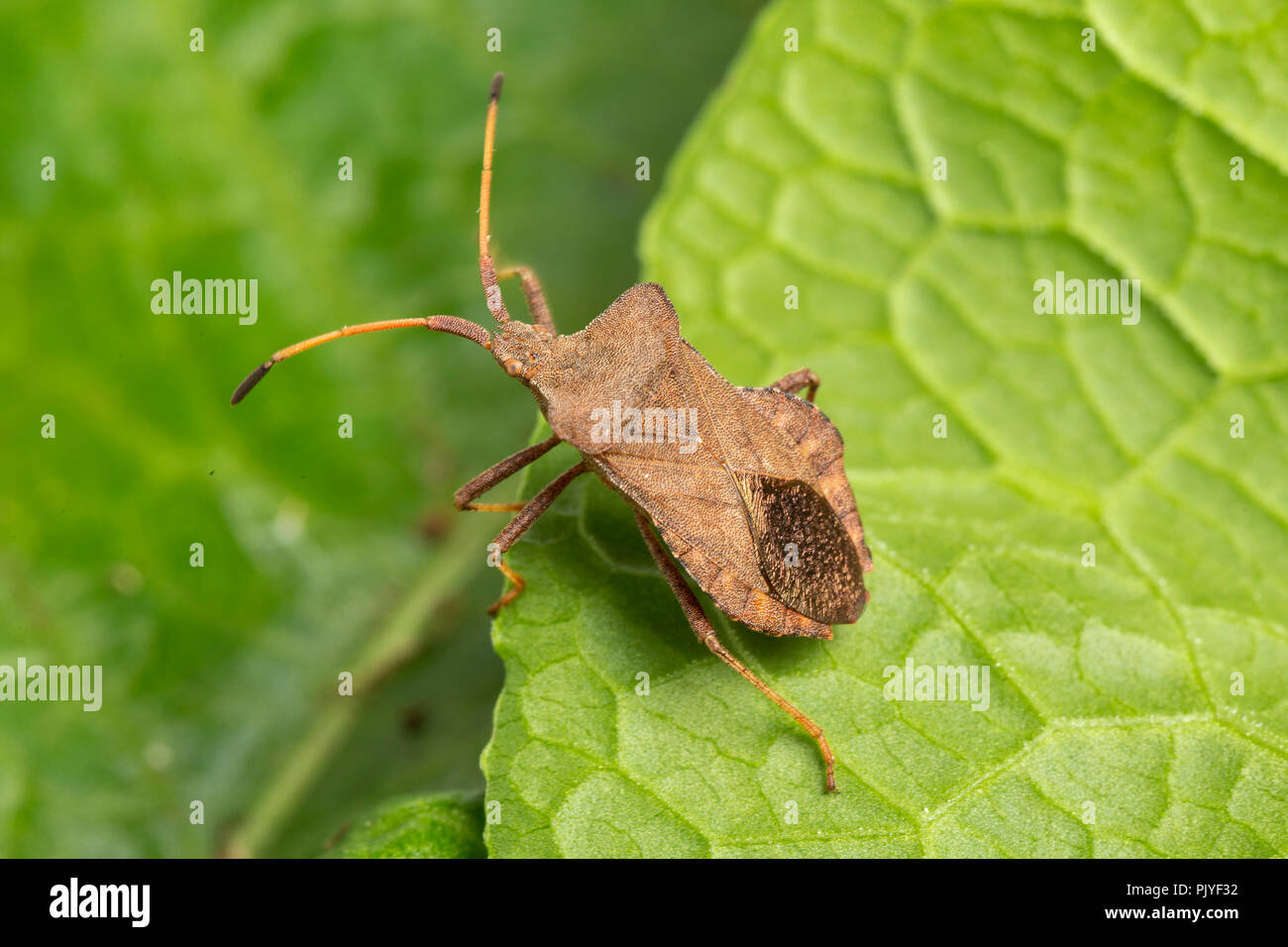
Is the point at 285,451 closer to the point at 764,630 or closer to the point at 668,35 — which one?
the point at 764,630

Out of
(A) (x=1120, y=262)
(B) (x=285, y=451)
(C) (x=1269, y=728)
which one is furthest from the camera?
(B) (x=285, y=451)

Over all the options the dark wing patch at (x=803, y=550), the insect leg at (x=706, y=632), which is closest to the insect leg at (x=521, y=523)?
the insect leg at (x=706, y=632)

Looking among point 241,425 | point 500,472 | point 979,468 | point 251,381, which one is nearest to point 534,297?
point 500,472

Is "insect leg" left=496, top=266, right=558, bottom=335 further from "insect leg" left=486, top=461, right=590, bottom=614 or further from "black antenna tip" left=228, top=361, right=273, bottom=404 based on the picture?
"black antenna tip" left=228, top=361, right=273, bottom=404

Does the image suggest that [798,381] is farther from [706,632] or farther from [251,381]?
[251,381]

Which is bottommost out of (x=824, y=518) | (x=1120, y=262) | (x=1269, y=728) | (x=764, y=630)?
(x=1269, y=728)
